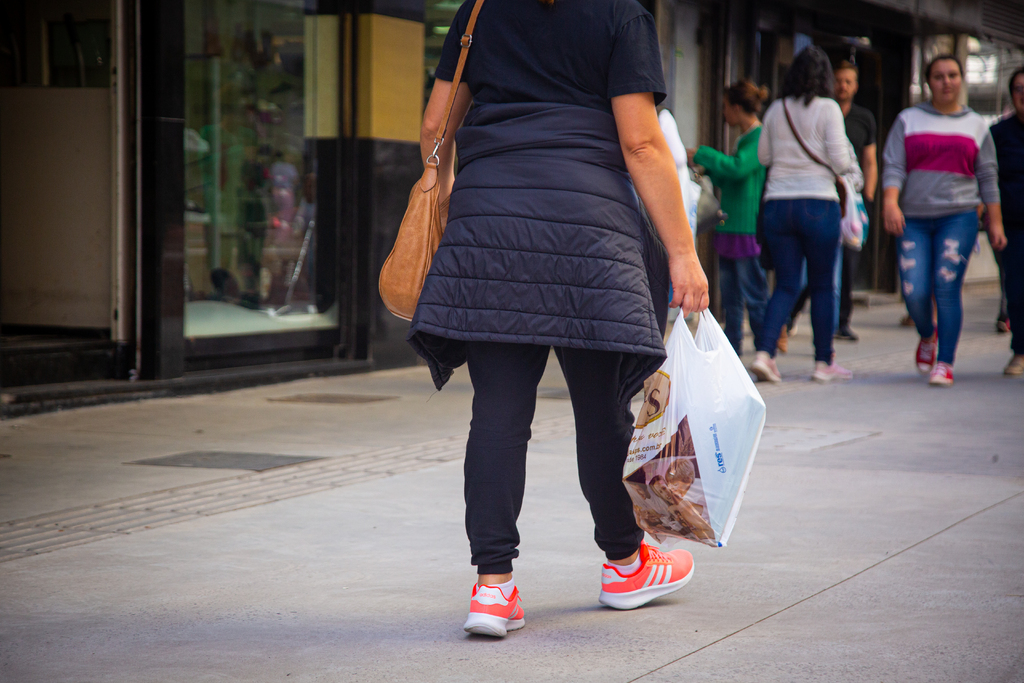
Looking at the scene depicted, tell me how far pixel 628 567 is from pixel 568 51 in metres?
1.30

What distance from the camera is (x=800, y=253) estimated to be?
8.30m

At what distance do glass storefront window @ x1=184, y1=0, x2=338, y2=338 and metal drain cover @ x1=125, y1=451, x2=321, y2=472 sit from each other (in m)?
2.32

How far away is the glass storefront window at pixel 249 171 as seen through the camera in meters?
7.98

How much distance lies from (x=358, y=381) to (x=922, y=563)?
514 centimetres

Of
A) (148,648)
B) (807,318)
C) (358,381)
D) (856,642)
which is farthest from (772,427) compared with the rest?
(807,318)

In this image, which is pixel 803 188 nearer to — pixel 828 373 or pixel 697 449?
pixel 828 373

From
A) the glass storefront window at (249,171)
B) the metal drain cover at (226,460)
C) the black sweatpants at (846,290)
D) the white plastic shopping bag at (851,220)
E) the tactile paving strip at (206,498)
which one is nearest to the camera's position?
the tactile paving strip at (206,498)

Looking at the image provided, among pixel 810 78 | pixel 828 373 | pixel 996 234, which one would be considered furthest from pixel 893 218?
pixel 828 373

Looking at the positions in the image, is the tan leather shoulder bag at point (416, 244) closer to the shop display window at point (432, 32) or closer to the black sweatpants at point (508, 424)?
the black sweatpants at point (508, 424)

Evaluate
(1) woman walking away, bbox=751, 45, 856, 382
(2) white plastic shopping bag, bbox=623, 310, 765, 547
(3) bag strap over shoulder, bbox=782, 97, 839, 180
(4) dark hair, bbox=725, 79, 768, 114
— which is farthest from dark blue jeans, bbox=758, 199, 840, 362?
(2) white plastic shopping bag, bbox=623, 310, 765, 547

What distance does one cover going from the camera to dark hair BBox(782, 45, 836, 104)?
8148mm

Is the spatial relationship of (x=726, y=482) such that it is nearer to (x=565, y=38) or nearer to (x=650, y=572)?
(x=650, y=572)

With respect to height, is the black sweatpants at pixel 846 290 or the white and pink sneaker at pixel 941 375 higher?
the black sweatpants at pixel 846 290

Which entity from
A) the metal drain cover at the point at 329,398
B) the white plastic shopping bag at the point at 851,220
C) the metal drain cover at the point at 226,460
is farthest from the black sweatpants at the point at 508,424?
the white plastic shopping bag at the point at 851,220
